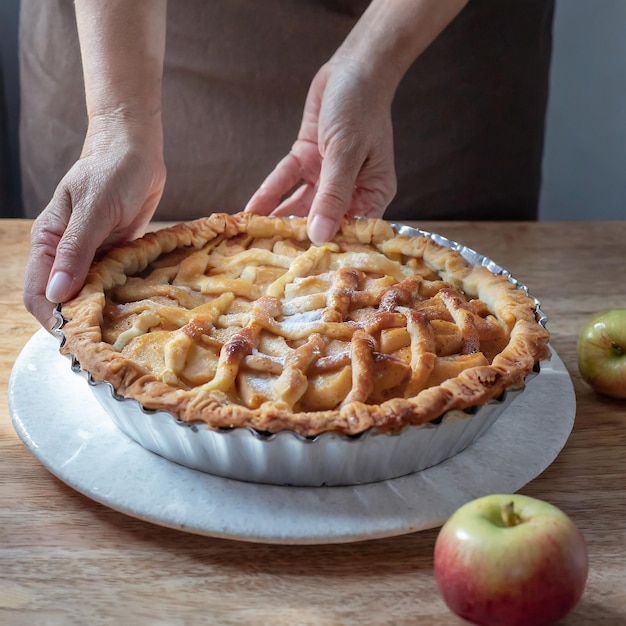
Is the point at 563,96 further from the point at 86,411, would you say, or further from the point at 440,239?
the point at 86,411

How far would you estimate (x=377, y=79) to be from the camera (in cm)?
177

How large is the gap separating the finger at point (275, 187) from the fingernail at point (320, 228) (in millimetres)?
301

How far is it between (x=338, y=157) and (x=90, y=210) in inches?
19.5

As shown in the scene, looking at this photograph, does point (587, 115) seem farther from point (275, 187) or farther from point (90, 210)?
point (90, 210)

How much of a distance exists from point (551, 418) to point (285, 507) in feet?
1.49

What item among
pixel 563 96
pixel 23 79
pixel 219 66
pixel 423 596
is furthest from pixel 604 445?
pixel 563 96

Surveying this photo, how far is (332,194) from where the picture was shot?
1592 mm

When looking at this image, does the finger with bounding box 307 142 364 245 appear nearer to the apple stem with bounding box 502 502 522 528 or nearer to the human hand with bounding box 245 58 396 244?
the human hand with bounding box 245 58 396 244

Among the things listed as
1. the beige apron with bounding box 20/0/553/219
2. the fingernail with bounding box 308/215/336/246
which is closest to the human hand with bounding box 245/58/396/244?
the fingernail with bounding box 308/215/336/246

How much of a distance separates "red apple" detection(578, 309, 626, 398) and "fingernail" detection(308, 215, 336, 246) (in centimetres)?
48

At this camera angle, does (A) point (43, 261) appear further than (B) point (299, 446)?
Yes

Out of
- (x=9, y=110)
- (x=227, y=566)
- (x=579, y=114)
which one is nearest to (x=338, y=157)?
(x=227, y=566)

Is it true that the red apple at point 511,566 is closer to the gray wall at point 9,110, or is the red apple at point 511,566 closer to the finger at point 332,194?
the finger at point 332,194

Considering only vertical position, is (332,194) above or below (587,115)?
above
